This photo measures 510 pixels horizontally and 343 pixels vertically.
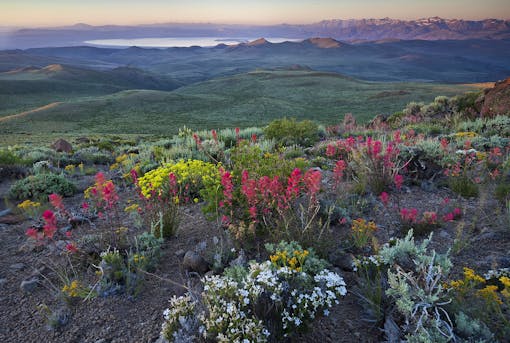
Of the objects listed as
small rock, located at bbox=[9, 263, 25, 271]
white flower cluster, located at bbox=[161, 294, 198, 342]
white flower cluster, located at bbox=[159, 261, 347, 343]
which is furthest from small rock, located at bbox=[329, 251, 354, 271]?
small rock, located at bbox=[9, 263, 25, 271]

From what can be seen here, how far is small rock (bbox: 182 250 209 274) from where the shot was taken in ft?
11.2

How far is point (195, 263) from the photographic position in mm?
3398

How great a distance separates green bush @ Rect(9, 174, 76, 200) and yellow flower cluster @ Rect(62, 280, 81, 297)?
11.3 feet

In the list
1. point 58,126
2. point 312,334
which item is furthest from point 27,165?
point 58,126

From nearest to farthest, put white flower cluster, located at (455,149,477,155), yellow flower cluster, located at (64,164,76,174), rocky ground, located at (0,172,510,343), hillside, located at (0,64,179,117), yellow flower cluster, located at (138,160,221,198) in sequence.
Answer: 1. rocky ground, located at (0,172,510,343)
2. yellow flower cluster, located at (138,160,221,198)
3. white flower cluster, located at (455,149,477,155)
4. yellow flower cluster, located at (64,164,76,174)
5. hillside, located at (0,64,179,117)

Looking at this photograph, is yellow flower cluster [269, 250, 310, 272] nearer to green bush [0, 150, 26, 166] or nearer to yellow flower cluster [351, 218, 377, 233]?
yellow flower cluster [351, 218, 377, 233]

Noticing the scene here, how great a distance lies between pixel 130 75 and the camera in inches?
5044

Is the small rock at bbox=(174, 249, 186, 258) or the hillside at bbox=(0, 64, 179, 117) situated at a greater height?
the small rock at bbox=(174, 249, 186, 258)

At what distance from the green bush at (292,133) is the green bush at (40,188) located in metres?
5.97

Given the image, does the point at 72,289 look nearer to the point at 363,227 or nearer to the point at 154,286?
the point at 154,286

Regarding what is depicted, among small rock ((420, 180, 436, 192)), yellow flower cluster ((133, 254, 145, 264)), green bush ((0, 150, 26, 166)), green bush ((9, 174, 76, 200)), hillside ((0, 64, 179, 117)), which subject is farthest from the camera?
hillside ((0, 64, 179, 117))

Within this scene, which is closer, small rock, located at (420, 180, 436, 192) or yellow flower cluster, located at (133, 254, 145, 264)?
yellow flower cluster, located at (133, 254, 145, 264)

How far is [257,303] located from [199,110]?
47.4 metres

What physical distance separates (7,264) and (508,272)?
521cm
